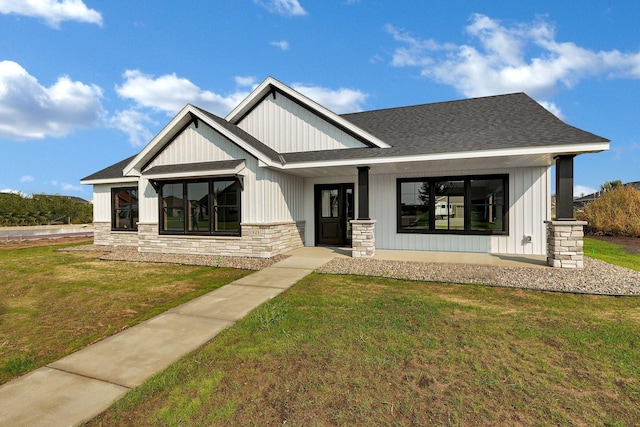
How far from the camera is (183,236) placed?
1107 centimetres

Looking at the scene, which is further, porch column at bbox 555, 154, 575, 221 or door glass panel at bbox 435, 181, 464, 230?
door glass panel at bbox 435, 181, 464, 230

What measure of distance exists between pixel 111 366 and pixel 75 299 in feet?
12.6

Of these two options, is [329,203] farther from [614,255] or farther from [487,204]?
[614,255]

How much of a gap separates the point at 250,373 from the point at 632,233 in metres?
22.9

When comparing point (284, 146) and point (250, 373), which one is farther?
point (284, 146)

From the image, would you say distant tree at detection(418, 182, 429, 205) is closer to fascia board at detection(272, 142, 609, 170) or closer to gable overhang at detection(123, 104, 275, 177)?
fascia board at detection(272, 142, 609, 170)

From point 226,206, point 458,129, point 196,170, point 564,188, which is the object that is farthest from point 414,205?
point 196,170

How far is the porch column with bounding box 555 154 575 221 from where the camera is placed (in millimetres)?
7930

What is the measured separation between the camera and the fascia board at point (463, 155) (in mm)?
7422

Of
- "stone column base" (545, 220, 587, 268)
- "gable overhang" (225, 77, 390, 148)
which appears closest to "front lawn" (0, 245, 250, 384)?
"gable overhang" (225, 77, 390, 148)

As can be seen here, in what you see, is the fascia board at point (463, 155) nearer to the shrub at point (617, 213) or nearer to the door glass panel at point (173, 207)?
the door glass panel at point (173, 207)

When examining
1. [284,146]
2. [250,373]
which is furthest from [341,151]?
[250,373]

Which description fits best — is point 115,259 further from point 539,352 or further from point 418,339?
point 539,352

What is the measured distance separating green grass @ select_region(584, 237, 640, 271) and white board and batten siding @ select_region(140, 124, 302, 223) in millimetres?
10795
